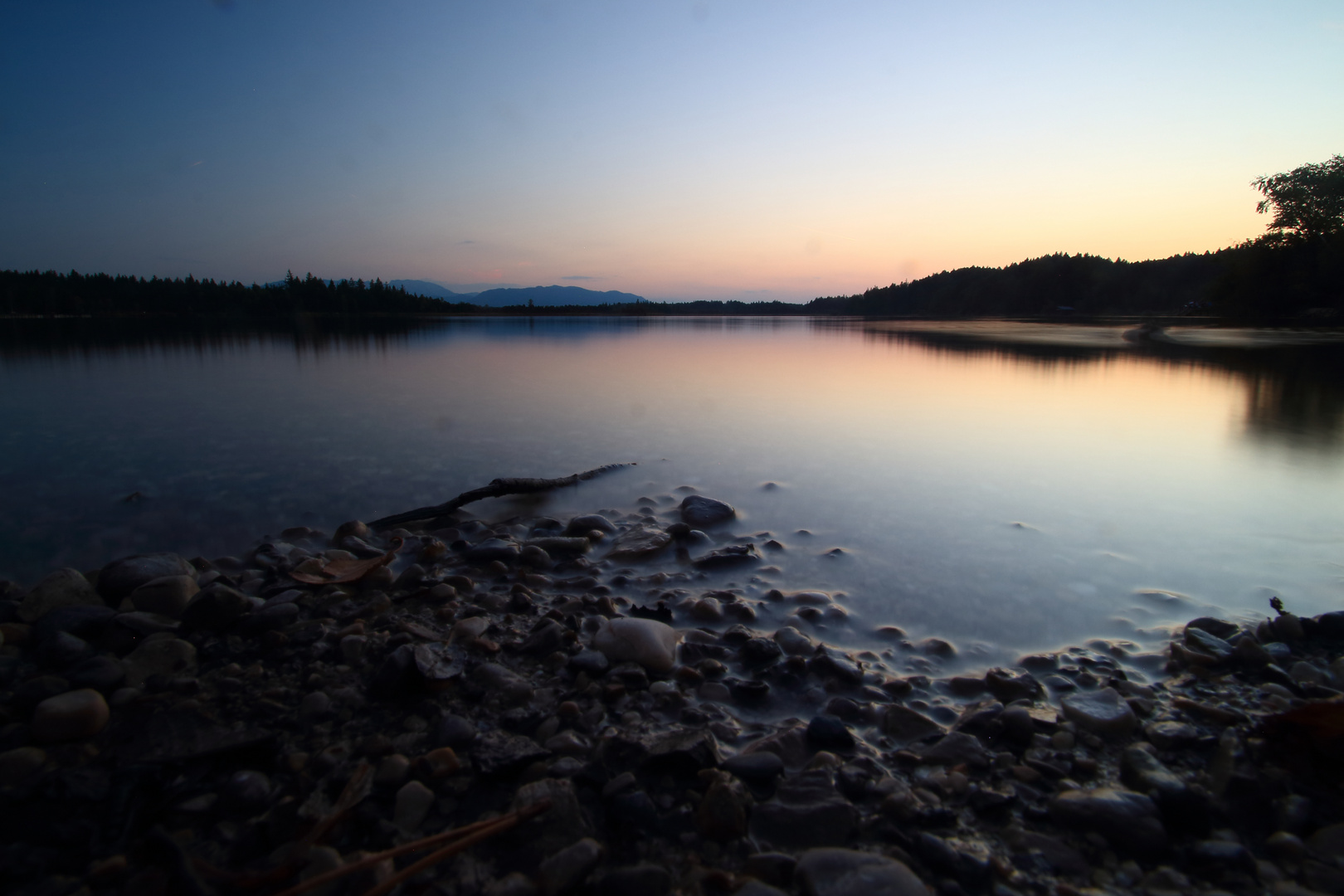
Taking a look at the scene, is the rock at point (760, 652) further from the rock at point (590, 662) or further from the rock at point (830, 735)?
the rock at point (590, 662)

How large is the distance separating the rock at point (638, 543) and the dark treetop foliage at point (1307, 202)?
55787mm

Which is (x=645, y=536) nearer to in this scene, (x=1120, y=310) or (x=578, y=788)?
(x=578, y=788)

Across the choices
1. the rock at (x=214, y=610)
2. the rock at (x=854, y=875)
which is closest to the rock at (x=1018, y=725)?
the rock at (x=854, y=875)

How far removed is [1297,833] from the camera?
166 centimetres

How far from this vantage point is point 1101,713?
7.17 feet

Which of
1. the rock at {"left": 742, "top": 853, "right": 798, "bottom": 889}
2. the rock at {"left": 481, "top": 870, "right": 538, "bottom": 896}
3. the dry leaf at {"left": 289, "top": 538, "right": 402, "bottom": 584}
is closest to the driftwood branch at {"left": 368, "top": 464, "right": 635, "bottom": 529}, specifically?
the dry leaf at {"left": 289, "top": 538, "right": 402, "bottom": 584}

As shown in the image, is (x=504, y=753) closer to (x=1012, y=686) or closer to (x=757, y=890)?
(x=757, y=890)

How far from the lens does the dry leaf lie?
10.5 feet

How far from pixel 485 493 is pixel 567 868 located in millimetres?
3450

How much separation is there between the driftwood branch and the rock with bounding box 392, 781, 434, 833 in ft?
9.32

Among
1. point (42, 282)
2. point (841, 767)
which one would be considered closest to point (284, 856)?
point (841, 767)

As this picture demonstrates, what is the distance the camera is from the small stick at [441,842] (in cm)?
142

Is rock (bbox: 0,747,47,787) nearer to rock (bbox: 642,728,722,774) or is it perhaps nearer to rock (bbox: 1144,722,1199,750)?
rock (bbox: 642,728,722,774)

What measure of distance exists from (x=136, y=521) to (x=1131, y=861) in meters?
5.80
